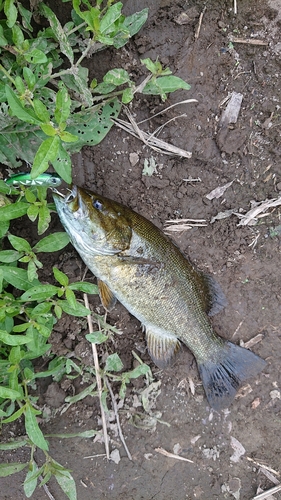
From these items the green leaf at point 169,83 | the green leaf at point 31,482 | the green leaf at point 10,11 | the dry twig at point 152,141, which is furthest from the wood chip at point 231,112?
the green leaf at point 31,482

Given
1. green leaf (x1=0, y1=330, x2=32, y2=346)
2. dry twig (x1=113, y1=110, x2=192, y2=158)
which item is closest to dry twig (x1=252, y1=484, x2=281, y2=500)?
green leaf (x1=0, y1=330, x2=32, y2=346)

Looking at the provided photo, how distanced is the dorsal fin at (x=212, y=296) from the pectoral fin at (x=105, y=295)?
2.36 ft

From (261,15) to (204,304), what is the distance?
2.20 metres

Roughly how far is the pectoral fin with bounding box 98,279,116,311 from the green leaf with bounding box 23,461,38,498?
1203 millimetres

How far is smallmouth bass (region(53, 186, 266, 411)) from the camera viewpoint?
9.84ft

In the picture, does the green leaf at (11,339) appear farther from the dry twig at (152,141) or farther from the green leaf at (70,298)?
the dry twig at (152,141)

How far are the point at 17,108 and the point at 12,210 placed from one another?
0.65 metres

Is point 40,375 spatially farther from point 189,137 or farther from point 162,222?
point 189,137

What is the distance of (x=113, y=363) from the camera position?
3322 millimetres

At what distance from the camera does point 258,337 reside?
355cm

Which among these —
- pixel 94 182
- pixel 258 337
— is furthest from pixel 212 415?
pixel 94 182

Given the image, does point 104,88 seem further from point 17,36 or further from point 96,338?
point 96,338

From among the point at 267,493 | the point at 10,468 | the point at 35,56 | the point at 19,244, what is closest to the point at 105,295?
the point at 19,244

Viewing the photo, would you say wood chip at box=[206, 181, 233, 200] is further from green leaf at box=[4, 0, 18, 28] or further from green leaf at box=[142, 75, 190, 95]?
green leaf at box=[4, 0, 18, 28]
